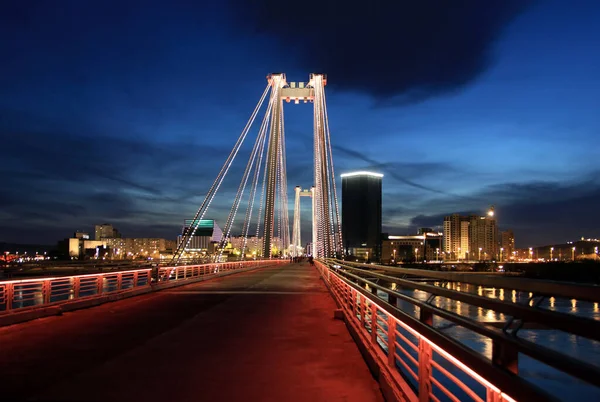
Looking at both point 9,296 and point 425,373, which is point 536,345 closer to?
point 425,373

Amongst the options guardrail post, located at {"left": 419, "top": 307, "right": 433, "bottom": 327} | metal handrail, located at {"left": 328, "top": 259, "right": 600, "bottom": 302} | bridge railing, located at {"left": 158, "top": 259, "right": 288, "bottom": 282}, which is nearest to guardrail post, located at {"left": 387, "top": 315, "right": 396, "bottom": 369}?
guardrail post, located at {"left": 419, "top": 307, "right": 433, "bottom": 327}

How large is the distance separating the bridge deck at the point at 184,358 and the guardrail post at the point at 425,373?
6.10 ft

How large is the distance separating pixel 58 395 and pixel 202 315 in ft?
26.9

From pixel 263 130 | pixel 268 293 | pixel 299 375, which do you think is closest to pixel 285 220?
pixel 263 130

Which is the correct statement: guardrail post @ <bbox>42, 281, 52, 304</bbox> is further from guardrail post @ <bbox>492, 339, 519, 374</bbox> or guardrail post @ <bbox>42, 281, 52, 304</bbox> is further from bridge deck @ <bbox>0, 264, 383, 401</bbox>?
guardrail post @ <bbox>492, 339, 519, 374</bbox>

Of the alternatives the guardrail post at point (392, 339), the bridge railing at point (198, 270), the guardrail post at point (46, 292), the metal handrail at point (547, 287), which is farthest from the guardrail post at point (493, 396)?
the bridge railing at point (198, 270)

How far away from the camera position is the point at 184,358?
8414 millimetres

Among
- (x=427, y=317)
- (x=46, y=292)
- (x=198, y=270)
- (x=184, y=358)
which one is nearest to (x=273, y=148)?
(x=198, y=270)

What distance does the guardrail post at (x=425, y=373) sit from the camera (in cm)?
443

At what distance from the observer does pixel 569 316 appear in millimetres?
2523

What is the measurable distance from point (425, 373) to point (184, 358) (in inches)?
195

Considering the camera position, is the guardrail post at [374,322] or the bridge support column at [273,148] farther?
the bridge support column at [273,148]

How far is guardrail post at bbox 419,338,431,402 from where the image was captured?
443 cm

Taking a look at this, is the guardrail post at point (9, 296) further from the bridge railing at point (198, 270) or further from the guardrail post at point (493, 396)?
the bridge railing at point (198, 270)
